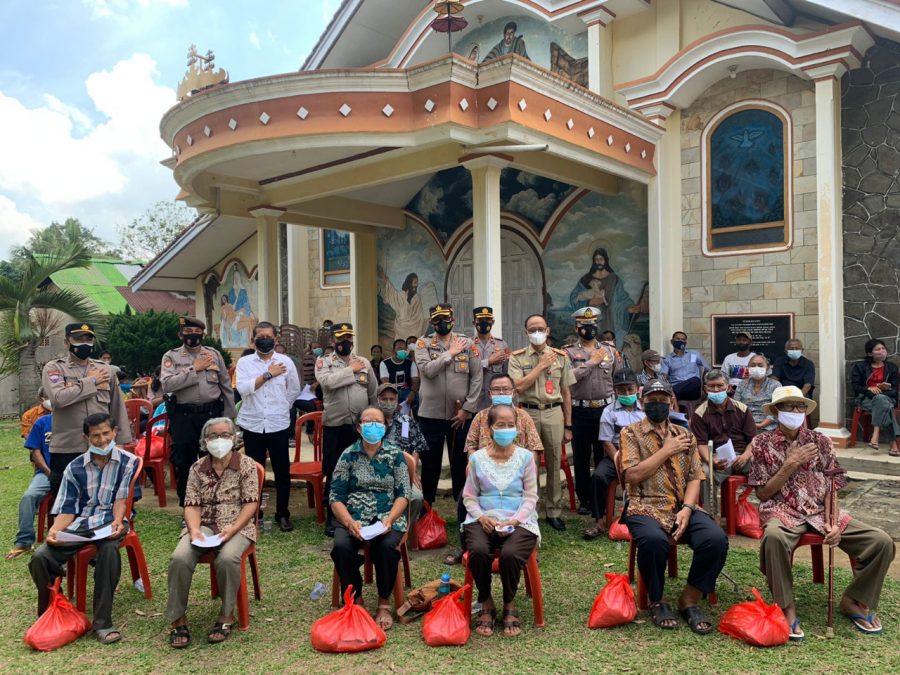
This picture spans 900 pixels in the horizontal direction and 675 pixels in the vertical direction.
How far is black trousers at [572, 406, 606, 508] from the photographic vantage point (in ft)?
20.1

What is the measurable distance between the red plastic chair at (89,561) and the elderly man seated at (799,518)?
389cm

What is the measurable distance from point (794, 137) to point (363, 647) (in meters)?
8.06

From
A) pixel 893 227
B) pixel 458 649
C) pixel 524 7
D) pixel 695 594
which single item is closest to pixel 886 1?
pixel 893 227

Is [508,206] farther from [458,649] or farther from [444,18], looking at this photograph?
[458,649]

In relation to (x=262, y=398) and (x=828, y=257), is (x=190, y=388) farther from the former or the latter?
(x=828, y=257)

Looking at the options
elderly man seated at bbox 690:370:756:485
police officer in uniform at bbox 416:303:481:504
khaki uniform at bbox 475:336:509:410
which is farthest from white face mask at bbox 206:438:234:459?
elderly man seated at bbox 690:370:756:485

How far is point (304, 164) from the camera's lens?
9.35 m

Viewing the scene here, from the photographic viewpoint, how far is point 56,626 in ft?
13.1

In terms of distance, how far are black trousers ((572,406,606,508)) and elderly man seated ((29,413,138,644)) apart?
3578 millimetres

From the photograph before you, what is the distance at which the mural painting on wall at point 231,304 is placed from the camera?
52.5 feet

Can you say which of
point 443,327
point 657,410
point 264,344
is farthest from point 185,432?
point 657,410

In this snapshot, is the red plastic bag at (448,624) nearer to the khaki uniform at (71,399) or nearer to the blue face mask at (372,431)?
the blue face mask at (372,431)

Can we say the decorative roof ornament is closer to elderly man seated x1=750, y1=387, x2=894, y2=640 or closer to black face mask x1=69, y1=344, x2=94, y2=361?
black face mask x1=69, y1=344, x2=94, y2=361

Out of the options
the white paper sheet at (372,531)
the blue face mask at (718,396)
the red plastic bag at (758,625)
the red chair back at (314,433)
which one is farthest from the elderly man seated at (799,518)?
the red chair back at (314,433)
